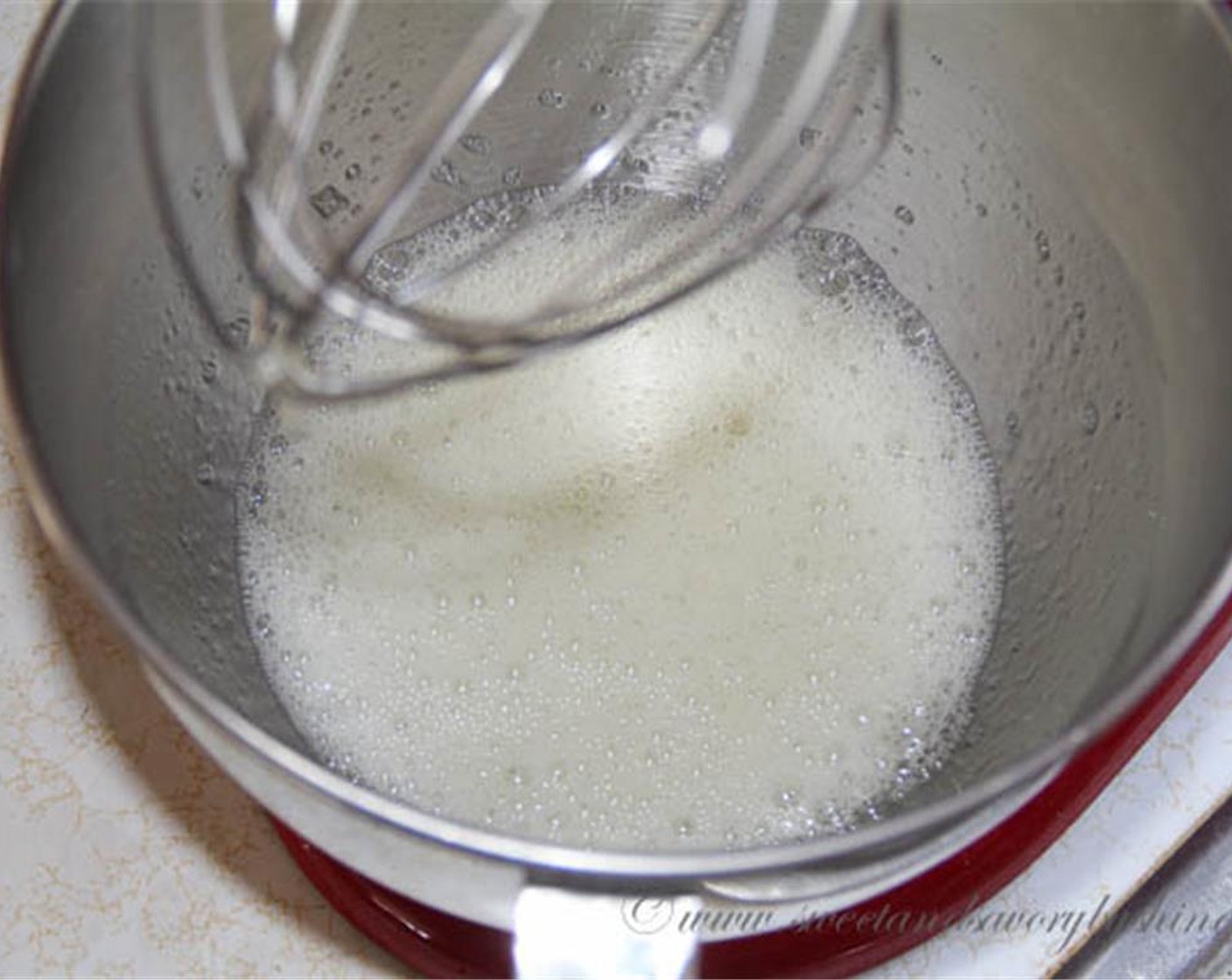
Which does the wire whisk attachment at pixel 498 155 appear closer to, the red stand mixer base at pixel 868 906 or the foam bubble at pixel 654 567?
the foam bubble at pixel 654 567

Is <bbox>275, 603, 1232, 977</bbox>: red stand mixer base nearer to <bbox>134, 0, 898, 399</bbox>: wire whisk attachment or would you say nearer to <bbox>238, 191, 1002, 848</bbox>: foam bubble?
<bbox>238, 191, 1002, 848</bbox>: foam bubble

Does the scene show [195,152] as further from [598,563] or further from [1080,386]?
[1080,386]

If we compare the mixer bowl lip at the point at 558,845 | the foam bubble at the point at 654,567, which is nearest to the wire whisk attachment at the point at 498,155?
the foam bubble at the point at 654,567

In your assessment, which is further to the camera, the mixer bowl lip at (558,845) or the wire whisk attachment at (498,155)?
the wire whisk attachment at (498,155)

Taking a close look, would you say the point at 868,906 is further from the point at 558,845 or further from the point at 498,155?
the point at 498,155

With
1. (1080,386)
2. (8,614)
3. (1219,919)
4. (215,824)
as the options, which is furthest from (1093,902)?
(8,614)

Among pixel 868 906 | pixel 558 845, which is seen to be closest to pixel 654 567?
pixel 868 906
